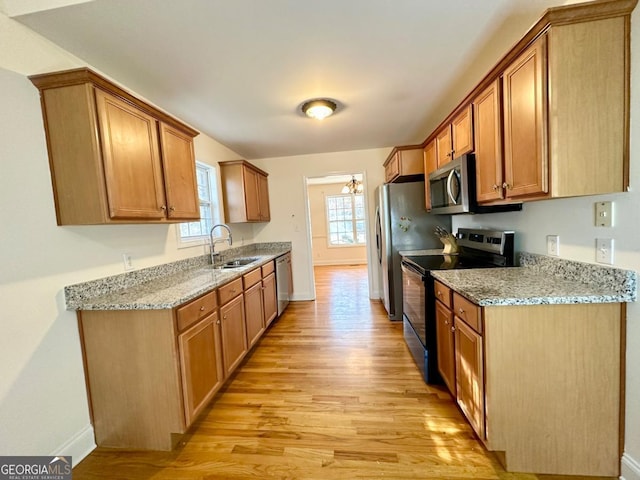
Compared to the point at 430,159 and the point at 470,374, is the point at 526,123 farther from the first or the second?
the point at 430,159

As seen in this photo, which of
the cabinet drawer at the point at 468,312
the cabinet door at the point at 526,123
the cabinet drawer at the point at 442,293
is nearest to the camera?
the cabinet door at the point at 526,123

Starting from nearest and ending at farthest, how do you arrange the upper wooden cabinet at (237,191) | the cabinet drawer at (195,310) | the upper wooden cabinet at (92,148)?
the upper wooden cabinet at (92,148), the cabinet drawer at (195,310), the upper wooden cabinet at (237,191)

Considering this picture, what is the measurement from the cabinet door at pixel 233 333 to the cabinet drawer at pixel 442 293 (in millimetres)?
1624

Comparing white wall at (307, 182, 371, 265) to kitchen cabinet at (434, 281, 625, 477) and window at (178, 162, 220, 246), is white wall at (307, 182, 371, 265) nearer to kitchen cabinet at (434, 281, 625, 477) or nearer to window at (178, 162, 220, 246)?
window at (178, 162, 220, 246)

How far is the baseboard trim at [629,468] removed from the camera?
47.5 inches

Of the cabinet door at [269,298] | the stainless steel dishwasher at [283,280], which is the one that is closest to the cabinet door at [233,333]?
the cabinet door at [269,298]

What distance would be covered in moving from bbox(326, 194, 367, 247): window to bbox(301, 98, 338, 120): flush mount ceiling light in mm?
5480

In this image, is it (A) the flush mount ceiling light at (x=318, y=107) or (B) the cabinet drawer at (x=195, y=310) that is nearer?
(B) the cabinet drawer at (x=195, y=310)

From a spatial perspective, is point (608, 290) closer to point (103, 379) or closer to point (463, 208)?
point (463, 208)

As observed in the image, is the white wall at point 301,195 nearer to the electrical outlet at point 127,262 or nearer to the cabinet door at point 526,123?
the electrical outlet at point 127,262

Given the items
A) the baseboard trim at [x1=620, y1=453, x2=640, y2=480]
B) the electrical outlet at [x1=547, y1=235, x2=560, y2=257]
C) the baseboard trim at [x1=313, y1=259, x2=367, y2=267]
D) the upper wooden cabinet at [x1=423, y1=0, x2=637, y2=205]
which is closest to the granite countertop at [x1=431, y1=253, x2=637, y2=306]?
the electrical outlet at [x1=547, y1=235, x2=560, y2=257]

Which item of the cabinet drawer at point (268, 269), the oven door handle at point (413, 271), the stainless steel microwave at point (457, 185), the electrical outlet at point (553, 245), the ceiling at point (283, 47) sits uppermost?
the ceiling at point (283, 47)

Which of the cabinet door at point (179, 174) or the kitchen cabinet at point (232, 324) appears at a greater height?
the cabinet door at point (179, 174)

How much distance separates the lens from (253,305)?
110 inches
